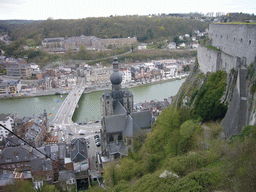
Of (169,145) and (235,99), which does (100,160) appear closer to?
(169,145)

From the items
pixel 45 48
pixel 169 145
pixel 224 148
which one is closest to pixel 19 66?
pixel 45 48

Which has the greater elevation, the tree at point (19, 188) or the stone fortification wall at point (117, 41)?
the stone fortification wall at point (117, 41)

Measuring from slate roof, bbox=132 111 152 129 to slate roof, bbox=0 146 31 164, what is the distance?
219 inches

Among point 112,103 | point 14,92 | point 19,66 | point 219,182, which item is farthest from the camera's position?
point 19,66

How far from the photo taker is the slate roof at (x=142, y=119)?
36.2 feet

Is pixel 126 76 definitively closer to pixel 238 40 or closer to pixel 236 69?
pixel 238 40

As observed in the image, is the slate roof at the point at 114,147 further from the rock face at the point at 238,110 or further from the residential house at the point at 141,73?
the residential house at the point at 141,73

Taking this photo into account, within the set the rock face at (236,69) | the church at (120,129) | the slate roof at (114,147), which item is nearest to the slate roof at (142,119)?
the church at (120,129)

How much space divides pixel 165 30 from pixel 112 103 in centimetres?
4377

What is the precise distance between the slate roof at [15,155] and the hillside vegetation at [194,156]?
4.72 meters

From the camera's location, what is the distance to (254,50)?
22.4ft

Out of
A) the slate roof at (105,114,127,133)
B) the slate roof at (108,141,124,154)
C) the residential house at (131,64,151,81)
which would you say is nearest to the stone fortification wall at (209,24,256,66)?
the slate roof at (105,114,127,133)

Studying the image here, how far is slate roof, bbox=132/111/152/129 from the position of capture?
435 inches

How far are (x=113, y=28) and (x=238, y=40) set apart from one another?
4521 centimetres
